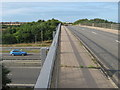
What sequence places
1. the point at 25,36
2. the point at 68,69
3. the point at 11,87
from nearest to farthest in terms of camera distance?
1. the point at 68,69
2. the point at 11,87
3. the point at 25,36

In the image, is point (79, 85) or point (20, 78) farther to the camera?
point (20, 78)

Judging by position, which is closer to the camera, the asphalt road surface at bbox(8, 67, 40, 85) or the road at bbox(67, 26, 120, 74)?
the road at bbox(67, 26, 120, 74)

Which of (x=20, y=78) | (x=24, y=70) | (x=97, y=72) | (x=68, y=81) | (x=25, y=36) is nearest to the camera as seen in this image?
(x=68, y=81)

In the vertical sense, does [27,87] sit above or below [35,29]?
below

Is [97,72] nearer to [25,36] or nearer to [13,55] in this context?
[13,55]

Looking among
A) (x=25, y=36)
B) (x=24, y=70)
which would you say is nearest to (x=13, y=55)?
(x=24, y=70)

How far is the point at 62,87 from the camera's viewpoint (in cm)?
396

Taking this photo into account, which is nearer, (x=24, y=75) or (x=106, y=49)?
(x=106, y=49)

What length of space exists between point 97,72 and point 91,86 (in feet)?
4.01

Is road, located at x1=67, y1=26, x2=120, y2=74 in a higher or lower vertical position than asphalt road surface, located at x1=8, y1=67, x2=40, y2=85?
higher

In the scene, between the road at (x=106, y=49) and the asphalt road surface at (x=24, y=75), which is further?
the asphalt road surface at (x=24, y=75)

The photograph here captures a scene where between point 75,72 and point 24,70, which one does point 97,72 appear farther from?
point 24,70

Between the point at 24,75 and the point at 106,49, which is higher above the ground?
the point at 106,49

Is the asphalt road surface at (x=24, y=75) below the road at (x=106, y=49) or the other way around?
below
